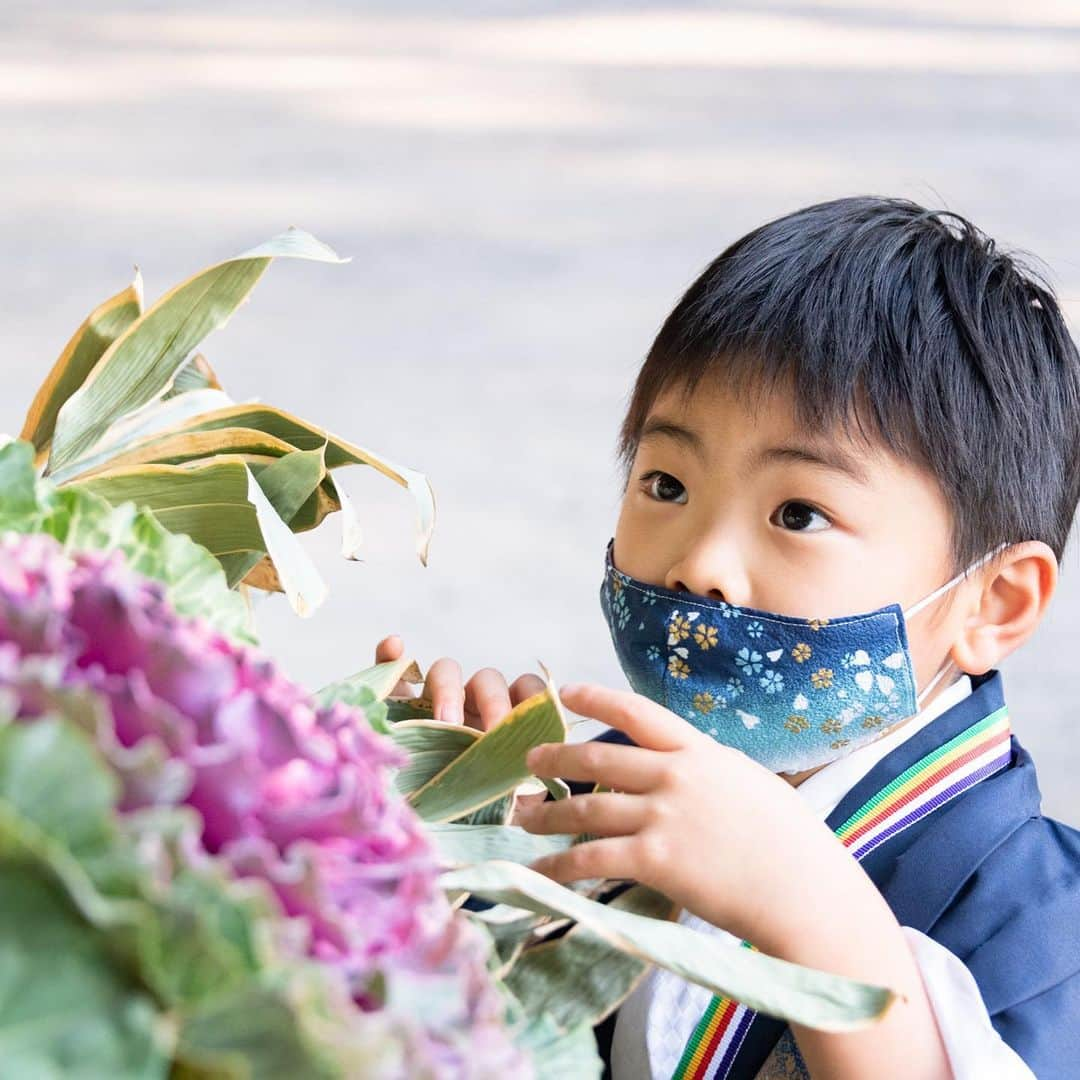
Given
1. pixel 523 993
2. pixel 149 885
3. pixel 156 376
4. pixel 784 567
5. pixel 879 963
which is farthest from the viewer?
pixel 784 567

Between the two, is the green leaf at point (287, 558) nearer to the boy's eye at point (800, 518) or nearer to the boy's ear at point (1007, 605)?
the boy's eye at point (800, 518)

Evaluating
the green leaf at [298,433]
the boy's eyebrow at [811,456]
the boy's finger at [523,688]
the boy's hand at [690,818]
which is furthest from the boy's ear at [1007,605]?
the green leaf at [298,433]

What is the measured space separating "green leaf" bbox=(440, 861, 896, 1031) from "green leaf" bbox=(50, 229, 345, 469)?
0.54 ft

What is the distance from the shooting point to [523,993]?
0.77 feet

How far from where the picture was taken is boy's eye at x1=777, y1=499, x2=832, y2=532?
70 cm

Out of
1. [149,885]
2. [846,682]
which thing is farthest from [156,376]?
[846,682]

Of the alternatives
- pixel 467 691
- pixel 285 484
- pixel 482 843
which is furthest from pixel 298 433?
pixel 467 691

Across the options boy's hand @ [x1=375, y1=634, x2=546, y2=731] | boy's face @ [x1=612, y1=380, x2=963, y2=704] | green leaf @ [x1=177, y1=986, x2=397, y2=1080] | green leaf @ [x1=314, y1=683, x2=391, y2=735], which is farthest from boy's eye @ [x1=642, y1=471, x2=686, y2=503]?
green leaf @ [x1=177, y1=986, x2=397, y2=1080]

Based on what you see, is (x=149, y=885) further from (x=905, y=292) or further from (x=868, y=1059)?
(x=905, y=292)

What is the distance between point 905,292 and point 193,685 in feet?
2.23

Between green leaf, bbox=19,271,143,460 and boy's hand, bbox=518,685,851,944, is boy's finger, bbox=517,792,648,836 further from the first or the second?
green leaf, bbox=19,271,143,460

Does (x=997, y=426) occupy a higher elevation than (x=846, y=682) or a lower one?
higher

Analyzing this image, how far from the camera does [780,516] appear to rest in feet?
2.31

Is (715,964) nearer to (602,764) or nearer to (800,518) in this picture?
(602,764)
